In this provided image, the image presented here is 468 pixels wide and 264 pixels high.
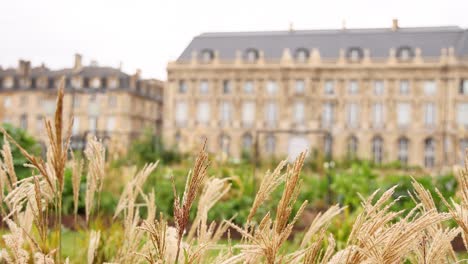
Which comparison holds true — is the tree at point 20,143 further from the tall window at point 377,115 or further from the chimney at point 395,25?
the chimney at point 395,25

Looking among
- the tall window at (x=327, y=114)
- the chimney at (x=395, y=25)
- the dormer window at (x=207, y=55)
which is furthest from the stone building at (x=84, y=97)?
the chimney at (x=395, y=25)

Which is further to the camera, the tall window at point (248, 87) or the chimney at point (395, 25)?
the tall window at point (248, 87)

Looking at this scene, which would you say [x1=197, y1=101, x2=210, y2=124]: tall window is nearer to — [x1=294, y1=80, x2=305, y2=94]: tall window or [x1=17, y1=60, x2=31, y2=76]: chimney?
[x1=294, y1=80, x2=305, y2=94]: tall window

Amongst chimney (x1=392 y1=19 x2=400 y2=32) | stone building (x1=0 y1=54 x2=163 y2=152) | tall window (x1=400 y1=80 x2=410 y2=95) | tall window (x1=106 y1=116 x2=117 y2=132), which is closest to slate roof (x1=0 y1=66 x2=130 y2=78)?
stone building (x1=0 y1=54 x2=163 y2=152)

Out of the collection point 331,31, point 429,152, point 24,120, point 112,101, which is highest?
point 331,31

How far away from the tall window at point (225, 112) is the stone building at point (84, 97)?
519 cm

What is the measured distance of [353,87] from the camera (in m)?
37.8

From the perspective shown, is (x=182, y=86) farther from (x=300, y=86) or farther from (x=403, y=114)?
(x=403, y=114)

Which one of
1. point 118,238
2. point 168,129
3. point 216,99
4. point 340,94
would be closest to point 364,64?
point 340,94

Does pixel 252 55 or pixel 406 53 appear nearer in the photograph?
pixel 406 53

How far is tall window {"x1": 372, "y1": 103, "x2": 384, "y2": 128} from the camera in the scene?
123ft

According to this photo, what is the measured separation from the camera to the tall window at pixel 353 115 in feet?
124

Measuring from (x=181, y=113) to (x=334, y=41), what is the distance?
1006 cm

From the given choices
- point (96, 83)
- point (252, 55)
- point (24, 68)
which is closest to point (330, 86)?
point (252, 55)
